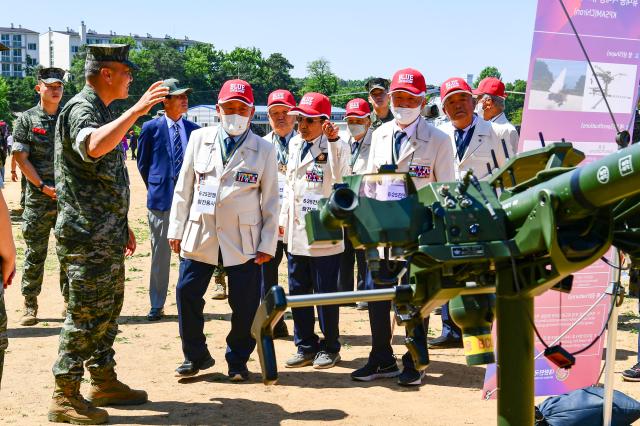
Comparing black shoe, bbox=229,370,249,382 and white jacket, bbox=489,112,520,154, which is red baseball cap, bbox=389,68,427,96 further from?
black shoe, bbox=229,370,249,382

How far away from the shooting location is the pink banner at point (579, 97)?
16.8 feet

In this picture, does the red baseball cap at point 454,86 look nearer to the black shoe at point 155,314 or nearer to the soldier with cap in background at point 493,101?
the soldier with cap in background at point 493,101

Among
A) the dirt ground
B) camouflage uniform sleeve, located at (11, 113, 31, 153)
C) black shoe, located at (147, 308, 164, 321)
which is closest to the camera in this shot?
the dirt ground

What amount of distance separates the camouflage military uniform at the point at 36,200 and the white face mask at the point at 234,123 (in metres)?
2.88

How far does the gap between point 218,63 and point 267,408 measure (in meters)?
136

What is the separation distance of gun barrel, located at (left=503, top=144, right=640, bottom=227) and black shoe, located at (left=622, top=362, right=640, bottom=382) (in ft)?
Answer: 15.9

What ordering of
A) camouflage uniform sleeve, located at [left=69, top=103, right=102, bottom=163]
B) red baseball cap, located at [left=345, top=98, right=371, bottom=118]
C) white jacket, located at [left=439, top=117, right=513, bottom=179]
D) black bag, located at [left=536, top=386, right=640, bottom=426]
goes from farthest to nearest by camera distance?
red baseball cap, located at [left=345, top=98, right=371, bottom=118], white jacket, located at [left=439, top=117, right=513, bottom=179], camouflage uniform sleeve, located at [left=69, top=103, right=102, bottom=163], black bag, located at [left=536, top=386, right=640, bottom=426]

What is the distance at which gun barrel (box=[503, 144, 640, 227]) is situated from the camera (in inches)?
80.0

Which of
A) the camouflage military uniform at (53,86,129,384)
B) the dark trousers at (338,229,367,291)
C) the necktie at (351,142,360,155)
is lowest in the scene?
the dark trousers at (338,229,367,291)

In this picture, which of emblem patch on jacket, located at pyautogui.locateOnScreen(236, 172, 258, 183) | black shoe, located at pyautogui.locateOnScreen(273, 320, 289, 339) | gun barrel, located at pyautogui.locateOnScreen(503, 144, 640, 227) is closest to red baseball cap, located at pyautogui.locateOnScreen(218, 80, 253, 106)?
emblem patch on jacket, located at pyautogui.locateOnScreen(236, 172, 258, 183)

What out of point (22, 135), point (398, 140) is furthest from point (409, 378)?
point (22, 135)

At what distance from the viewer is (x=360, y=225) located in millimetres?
2201

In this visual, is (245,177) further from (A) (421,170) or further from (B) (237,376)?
(B) (237,376)

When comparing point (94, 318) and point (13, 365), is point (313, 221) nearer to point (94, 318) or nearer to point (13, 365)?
point (94, 318)
